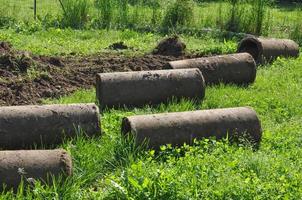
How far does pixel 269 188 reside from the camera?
5.52 metres

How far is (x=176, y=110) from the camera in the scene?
8398mm

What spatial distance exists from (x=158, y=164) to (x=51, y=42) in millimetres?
7203

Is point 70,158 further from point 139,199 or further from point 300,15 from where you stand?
point 300,15

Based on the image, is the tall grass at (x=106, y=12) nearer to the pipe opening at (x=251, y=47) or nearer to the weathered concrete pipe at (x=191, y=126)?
the pipe opening at (x=251, y=47)

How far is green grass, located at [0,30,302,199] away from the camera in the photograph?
5461 millimetres

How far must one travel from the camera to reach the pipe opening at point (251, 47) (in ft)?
39.3

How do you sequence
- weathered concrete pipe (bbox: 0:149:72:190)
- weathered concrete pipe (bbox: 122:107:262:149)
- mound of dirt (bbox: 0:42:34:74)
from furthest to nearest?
mound of dirt (bbox: 0:42:34:74) < weathered concrete pipe (bbox: 122:107:262:149) < weathered concrete pipe (bbox: 0:149:72:190)

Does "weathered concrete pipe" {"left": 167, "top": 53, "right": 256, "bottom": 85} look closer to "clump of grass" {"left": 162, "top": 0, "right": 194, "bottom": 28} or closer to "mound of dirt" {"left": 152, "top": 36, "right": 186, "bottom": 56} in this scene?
"mound of dirt" {"left": 152, "top": 36, "right": 186, "bottom": 56}

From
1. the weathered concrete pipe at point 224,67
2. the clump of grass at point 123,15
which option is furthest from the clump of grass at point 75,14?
the weathered concrete pipe at point 224,67

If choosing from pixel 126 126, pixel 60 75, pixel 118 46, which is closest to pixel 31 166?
pixel 126 126

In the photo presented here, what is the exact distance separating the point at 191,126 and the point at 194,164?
1069 millimetres

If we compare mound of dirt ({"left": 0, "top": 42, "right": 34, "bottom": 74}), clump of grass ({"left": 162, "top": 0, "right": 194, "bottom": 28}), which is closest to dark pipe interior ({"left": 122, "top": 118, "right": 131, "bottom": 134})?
mound of dirt ({"left": 0, "top": 42, "right": 34, "bottom": 74})

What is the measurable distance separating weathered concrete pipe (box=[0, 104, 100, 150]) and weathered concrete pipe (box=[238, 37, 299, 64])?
5655mm

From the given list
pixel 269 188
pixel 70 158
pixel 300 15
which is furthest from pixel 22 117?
pixel 300 15
